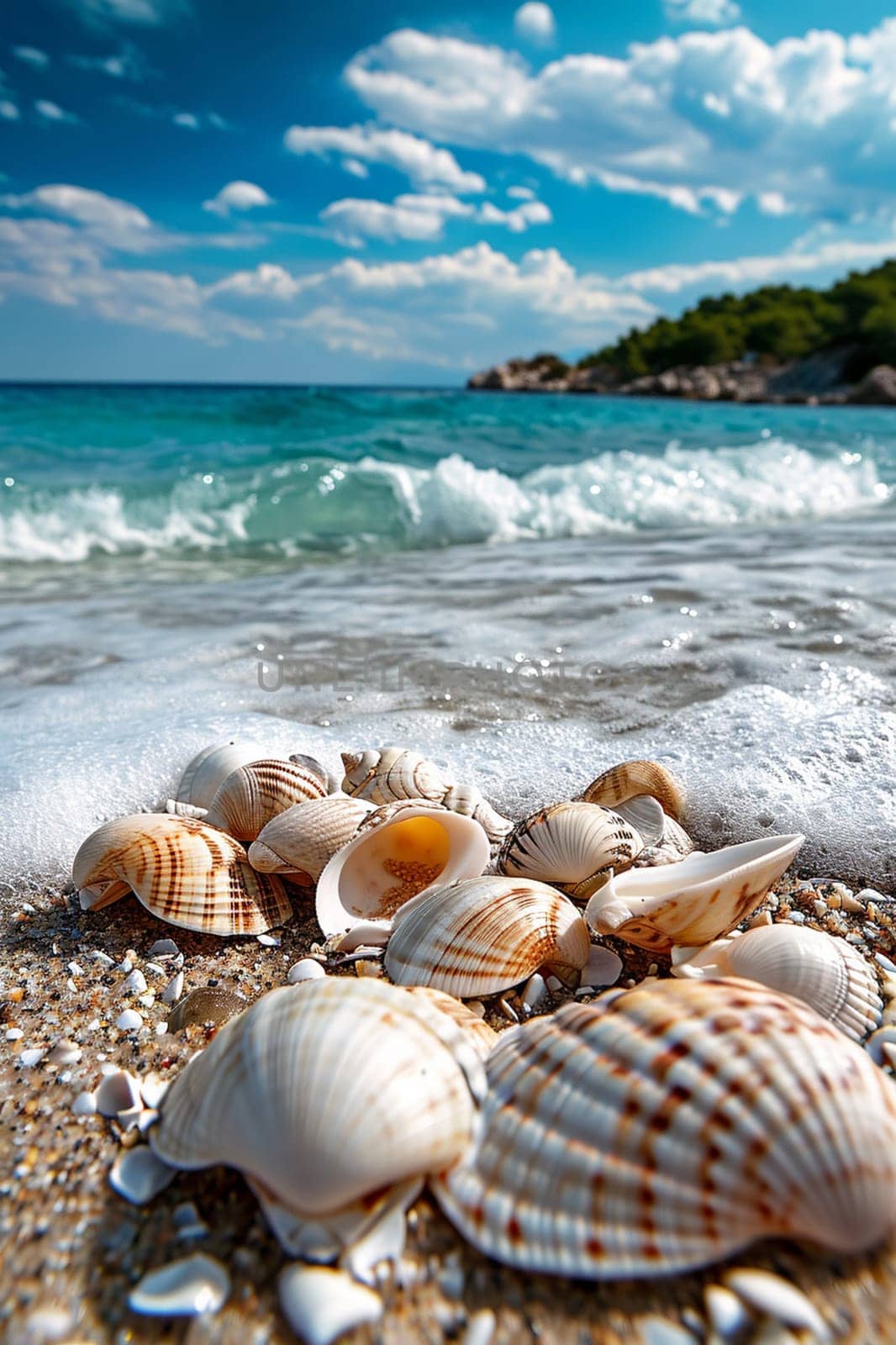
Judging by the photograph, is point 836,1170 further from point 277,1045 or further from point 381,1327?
point 277,1045

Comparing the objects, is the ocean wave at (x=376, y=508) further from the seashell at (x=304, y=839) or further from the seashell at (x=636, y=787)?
the seashell at (x=304, y=839)

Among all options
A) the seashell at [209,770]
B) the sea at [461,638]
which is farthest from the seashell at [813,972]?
the seashell at [209,770]

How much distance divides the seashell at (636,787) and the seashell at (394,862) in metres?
0.51

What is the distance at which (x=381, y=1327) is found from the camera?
108cm

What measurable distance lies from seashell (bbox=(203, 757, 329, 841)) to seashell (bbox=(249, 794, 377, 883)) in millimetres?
156

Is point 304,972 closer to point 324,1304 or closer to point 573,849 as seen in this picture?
point 573,849

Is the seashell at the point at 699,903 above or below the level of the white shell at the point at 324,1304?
above

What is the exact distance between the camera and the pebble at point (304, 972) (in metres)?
1.91

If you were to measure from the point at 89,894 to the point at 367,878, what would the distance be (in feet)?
2.29

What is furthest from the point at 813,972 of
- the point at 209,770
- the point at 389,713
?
the point at 389,713

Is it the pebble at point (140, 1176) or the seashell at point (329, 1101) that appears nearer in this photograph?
the seashell at point (329, 1101)

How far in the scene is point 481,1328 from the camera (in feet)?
3.59

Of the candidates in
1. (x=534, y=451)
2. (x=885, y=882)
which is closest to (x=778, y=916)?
(x=885, y=882)

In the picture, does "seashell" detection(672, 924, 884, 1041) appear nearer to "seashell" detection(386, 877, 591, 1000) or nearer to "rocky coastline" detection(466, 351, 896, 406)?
"seashell" detection(386, 877, 591, 1000)
